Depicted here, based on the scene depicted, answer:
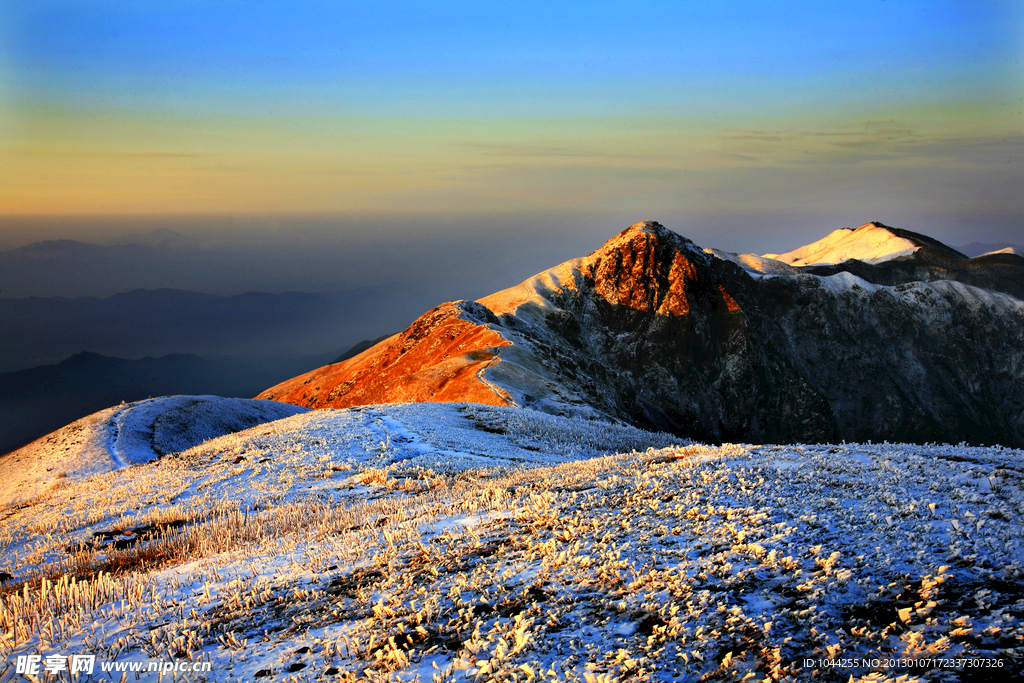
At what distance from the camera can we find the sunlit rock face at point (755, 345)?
104438 millimetres

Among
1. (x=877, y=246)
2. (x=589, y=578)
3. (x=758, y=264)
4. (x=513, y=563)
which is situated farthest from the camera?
(x=877, y=246)

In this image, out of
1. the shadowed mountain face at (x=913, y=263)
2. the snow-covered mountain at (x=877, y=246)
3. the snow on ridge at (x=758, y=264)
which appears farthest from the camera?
the snow-covered mountain at (x=877, y=246)

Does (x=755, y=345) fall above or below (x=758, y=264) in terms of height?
below

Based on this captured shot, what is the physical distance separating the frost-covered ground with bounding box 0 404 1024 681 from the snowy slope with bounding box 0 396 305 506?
25.5 metres

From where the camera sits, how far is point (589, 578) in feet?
25.7

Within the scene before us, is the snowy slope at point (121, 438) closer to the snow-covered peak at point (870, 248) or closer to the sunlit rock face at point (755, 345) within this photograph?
the sunlit rock face at point (755, 345)

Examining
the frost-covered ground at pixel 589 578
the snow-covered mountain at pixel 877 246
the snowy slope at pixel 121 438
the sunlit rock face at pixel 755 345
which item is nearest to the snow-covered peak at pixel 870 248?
the snow-covered mountain at pixel 877 246

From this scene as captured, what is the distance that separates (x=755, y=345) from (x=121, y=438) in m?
111

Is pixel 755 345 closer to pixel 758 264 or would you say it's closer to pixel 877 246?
pixel 758 264

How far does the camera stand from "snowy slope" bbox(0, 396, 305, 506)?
35.8 m

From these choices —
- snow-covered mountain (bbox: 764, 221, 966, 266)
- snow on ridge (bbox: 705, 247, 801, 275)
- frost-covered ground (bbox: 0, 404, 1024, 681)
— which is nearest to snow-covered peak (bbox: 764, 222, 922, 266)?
snow-covered mountain (bbox: 764, 221, 966, 266)

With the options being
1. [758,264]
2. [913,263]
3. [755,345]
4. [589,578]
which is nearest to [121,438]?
[589,578]

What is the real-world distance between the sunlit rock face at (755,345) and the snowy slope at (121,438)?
41.1m

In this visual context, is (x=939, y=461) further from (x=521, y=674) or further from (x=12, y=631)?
(x=12, y=631)
